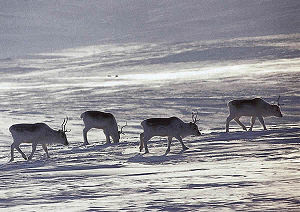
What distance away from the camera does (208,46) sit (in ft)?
199

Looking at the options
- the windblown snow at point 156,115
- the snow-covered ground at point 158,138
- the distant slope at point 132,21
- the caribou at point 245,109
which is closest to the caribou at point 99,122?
the snow-covered ground at point 158,138

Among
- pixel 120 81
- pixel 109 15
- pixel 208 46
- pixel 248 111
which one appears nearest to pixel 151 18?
pixel 109 15

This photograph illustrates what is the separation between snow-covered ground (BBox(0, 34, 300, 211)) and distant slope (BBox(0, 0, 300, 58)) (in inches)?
858

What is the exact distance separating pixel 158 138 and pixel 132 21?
86.6 metres

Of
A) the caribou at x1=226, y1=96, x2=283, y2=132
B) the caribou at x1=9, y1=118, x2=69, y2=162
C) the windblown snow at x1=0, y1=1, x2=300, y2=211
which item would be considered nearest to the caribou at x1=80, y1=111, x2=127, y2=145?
the windblown snow at x1=0, y1=1, x2=300, y2=211

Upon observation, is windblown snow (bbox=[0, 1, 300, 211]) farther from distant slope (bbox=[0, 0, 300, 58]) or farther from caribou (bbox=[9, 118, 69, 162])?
distant slope (bbox=[0, 0, 300, 58])

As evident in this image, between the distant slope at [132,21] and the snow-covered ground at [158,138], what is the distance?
21796 millimetres

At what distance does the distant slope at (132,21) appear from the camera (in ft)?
274

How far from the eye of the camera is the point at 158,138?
1941 cm

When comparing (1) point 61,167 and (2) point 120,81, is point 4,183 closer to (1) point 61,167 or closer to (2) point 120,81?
(1) point 61,167

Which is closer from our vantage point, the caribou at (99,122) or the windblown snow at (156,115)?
the windblown snow at (156,115)

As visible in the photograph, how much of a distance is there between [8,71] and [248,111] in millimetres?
38861

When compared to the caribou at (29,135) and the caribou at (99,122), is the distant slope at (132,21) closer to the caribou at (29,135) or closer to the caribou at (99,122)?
the caribou at (99,122)

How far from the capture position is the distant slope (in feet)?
274
